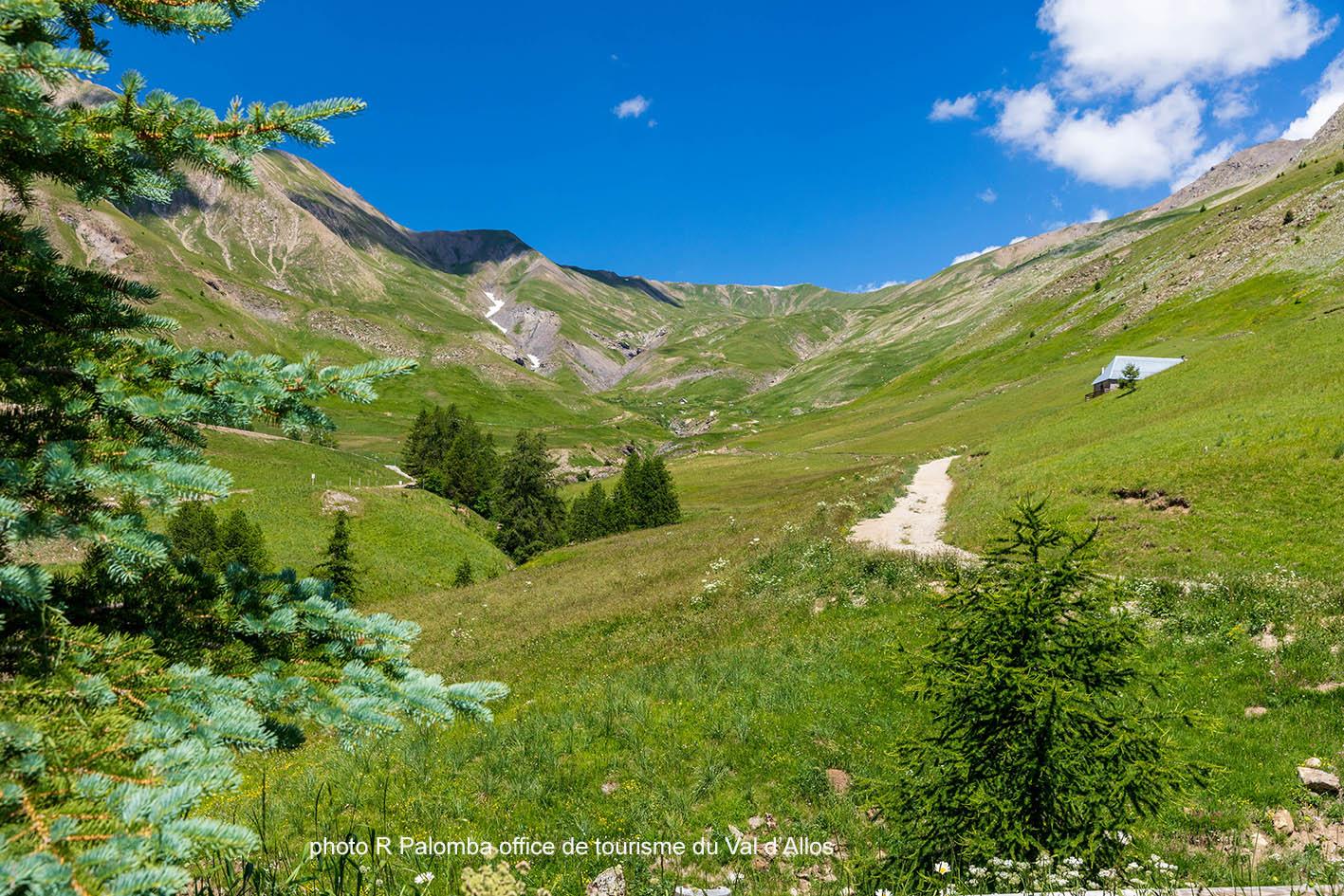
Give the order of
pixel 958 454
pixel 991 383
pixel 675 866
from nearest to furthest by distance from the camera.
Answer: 1. pixel 675 866
2. pixel 958 454
3. pixel 991 383

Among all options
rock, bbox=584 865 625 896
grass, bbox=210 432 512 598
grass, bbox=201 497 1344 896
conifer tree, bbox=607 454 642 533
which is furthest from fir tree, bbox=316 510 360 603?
rock, bbox=584 865 625 896

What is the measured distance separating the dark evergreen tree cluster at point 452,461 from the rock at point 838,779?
280ft

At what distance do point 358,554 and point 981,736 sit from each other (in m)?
63.7

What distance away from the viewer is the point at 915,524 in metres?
33.4

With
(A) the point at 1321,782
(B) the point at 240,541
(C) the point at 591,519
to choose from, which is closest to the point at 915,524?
(A) the point at 1321,782

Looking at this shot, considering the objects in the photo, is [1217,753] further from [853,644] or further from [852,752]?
[853,644]

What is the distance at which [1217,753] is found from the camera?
10.3 meters

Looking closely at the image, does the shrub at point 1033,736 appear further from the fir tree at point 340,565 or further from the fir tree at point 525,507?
the fir tree at point 525,507

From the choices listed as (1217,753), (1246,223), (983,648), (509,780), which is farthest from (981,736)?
(1246,223)

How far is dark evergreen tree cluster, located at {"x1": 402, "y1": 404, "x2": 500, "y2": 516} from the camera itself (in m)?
89.9

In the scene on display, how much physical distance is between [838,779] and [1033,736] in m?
4.88

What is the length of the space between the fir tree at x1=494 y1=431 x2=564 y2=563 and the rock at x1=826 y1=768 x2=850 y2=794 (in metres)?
68.0

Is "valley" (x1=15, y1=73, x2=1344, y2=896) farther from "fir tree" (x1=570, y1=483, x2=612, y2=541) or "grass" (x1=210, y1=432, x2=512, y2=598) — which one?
"fir tree" (x1=570, y1=483, x2=612, y2=541)

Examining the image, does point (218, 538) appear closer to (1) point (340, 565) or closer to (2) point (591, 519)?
(1) point (340, 565)
